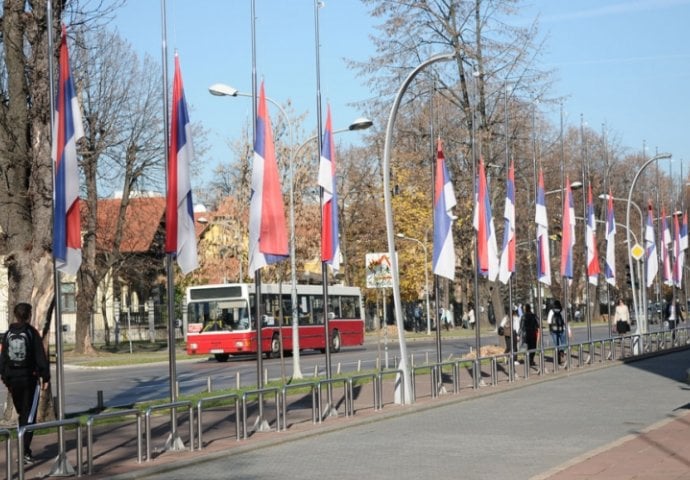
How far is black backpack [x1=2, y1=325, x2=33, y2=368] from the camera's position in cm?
1396

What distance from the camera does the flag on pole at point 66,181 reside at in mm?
15664

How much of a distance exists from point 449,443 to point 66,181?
5.92 metres

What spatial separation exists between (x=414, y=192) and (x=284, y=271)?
26578 mm

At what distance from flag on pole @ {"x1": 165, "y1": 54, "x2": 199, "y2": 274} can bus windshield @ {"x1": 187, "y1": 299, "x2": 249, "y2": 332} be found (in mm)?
26271

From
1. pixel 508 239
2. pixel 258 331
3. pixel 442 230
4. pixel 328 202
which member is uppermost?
pixel 328 202

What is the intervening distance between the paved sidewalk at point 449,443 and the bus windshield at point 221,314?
19.8m

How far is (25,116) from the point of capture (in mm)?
19828

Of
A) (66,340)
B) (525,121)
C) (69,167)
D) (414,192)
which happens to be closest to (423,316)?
(414,192)

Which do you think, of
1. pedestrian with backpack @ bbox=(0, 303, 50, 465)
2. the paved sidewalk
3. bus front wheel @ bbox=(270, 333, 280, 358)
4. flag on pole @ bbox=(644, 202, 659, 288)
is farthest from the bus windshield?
pedestrian with backpack @ bbox=(0, 303, 50, 465)

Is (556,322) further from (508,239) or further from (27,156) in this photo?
(27,156)

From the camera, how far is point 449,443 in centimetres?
1559

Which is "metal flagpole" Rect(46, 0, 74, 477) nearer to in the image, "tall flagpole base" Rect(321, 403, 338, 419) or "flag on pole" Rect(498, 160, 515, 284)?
"tall flagpole base" Rect(321, 403, 338, 419)

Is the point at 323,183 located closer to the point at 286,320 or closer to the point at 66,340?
the point at 286,320

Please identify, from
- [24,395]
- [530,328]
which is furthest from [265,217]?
[530,328]
